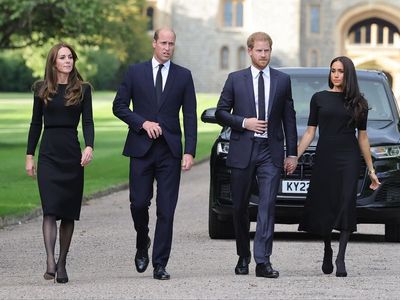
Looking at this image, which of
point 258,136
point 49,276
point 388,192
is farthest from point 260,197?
point 388,192

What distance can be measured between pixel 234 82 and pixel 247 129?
1.26ft

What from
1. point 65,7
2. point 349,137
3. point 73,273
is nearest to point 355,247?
point 349,137

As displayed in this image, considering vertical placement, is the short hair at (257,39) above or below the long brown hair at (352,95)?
above

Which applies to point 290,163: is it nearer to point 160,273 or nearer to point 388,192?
point 160,273

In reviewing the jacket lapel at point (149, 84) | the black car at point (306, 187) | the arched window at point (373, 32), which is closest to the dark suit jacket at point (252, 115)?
the jacket lapel at point (149, 84)

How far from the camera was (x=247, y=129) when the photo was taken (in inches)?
404

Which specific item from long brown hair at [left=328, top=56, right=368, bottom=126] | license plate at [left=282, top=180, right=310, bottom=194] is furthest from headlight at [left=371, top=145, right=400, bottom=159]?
long brown hair at [left=328, top=56, right=368, bottom=126]

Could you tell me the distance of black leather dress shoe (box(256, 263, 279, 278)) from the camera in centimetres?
994

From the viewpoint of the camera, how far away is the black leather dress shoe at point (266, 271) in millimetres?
9938

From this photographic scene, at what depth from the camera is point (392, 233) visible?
13.4 metres

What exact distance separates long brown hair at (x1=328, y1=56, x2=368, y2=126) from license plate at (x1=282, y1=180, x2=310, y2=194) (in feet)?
8.43

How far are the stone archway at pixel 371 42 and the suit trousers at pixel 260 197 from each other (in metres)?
91.9

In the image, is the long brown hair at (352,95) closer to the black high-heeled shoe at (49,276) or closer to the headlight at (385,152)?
the headlight at (385,152)

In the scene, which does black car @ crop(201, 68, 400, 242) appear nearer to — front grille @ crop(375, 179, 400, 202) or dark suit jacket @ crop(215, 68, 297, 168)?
front grille @ crop(375, 179, 400, 202)
